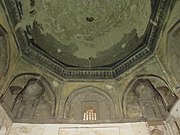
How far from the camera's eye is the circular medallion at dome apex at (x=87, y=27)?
791 centimetres

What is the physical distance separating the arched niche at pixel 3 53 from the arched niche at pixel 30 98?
2.10 ft

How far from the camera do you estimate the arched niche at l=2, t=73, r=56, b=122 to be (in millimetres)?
7683

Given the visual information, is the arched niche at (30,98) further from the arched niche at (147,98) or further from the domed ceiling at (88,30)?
the arched niche at (147,98)

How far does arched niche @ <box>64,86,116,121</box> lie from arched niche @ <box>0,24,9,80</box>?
2.57m

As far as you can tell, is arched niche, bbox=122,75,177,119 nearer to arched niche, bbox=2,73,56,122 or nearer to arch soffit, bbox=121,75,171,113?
arch soffit, bbox=121,75,171,113

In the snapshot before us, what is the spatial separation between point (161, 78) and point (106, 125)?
2586mm

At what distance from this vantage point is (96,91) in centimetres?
872

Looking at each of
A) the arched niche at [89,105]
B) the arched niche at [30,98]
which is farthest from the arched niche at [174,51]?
the arched niche at [30,98]

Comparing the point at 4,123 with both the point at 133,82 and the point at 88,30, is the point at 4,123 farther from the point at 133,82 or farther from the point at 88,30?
the point at 133,82

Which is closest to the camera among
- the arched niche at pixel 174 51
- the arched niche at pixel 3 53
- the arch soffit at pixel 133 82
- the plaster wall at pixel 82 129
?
the arched niche at pixel 3 53

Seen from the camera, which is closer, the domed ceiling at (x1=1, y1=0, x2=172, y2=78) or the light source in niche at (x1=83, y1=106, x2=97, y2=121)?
the domed ceiling at (x1=1, y1=0, x2=172, y2=78)

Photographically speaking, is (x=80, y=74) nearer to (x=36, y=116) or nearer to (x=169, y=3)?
(x=36, y=116)

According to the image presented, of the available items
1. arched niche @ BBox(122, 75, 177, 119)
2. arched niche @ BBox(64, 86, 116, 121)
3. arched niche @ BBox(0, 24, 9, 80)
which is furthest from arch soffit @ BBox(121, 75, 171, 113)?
arched niche @ BBox(0, 24, 9, 80)

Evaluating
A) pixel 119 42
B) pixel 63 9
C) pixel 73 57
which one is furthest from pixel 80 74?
pixel 63 9
